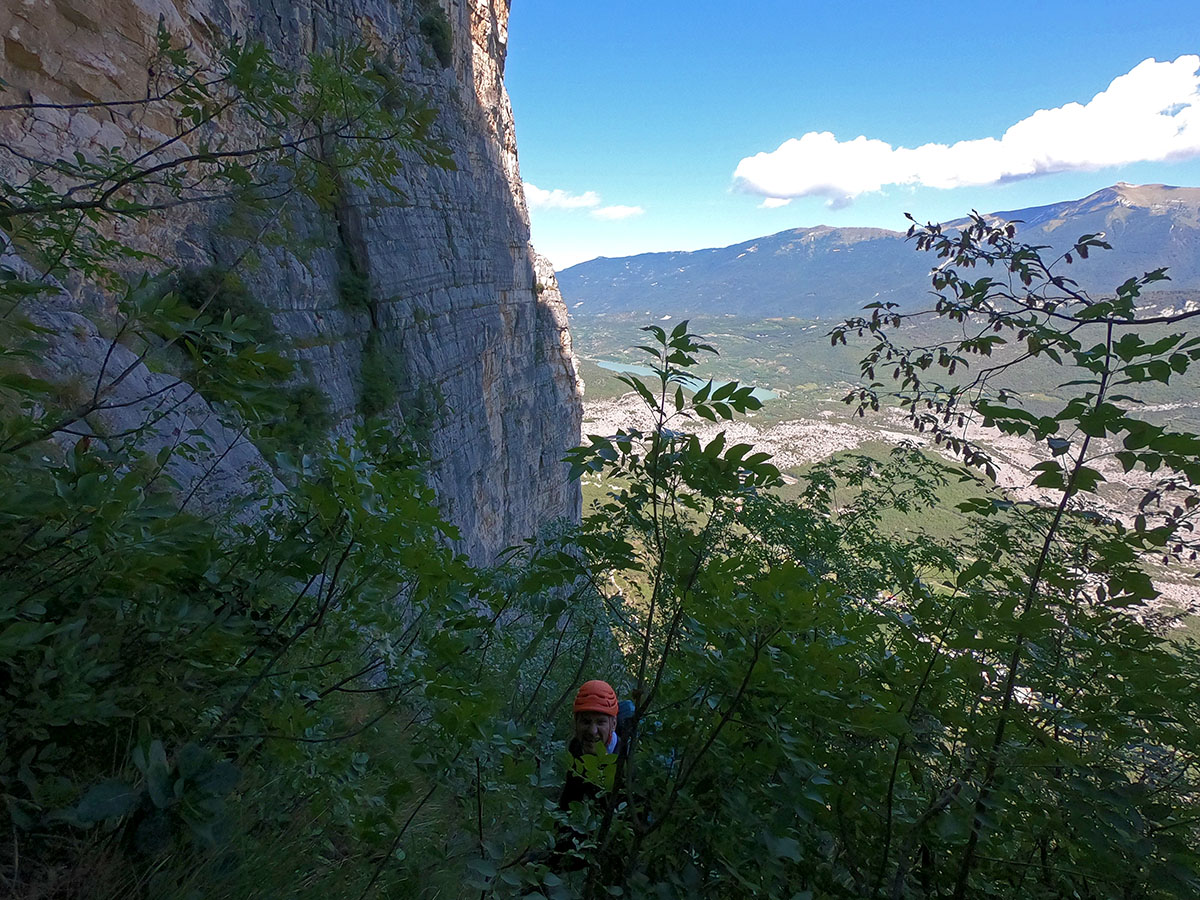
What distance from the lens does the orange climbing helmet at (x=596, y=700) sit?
120 inches

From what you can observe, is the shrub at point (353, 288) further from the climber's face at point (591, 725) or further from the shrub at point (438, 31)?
the climber's face at point (591, 725)

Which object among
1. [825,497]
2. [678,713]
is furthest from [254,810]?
[825,497]

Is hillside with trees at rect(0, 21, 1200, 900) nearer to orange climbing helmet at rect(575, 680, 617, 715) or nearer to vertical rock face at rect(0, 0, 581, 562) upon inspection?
orange climbing helmet at rect(575, 680, 617, 715)

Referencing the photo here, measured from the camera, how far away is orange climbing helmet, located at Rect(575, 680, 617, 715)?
3061mm

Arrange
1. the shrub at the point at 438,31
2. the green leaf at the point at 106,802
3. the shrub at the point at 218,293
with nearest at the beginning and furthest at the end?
the green leaf at the point at 106,802
the shrub at the point at 218,293
the shrub at the point at 438,31

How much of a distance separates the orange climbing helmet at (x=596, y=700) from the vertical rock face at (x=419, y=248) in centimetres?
108

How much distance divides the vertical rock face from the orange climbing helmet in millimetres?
1084

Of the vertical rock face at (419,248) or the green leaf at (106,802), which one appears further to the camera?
the vertical rock face at (419,248)

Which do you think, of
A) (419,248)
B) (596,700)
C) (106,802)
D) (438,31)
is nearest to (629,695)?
(596,700)

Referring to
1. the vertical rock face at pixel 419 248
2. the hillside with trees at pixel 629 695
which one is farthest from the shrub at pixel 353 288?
the hillside with trees at pixel 629 695

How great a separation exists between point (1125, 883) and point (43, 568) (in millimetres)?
3125

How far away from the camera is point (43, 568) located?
5.32 ft

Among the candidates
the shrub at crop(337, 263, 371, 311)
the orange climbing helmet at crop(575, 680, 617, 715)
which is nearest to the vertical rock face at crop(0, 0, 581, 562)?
the shrub at crop(337, 263, 371, 311)

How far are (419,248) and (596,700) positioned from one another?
14.9 meters
